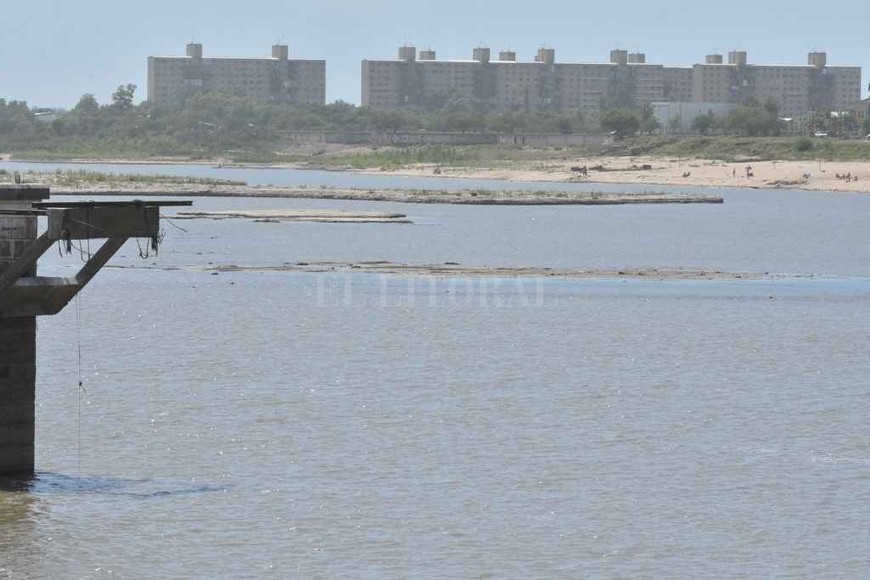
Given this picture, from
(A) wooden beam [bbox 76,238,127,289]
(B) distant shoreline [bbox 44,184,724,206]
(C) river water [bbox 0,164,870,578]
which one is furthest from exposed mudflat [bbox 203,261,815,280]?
(B) distant shoreline [bbox 44,184,724,206]

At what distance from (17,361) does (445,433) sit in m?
8.62

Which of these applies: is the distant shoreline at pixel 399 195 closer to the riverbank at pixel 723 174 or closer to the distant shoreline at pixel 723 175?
the distant shoreline at pixel 723 175

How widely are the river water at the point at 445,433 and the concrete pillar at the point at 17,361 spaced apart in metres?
0.85

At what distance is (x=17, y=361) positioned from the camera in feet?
76.2

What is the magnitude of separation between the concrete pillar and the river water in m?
0.85

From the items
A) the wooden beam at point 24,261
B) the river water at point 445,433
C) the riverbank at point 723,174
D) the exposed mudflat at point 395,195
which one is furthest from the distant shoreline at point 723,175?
the wooden beam at point 24,261

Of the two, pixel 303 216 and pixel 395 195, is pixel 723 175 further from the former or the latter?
pixel 303 216

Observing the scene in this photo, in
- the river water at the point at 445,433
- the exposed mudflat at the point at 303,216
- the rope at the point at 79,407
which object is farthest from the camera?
the exposed mudflat at the point at 303,216

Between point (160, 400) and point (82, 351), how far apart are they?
839cm

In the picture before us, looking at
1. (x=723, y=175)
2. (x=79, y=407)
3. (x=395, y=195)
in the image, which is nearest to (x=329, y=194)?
(x=395, y=195)

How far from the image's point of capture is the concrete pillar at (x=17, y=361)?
22672 mm

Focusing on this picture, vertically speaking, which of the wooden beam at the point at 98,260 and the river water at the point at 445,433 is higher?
the wooden beam at the point at 98,260

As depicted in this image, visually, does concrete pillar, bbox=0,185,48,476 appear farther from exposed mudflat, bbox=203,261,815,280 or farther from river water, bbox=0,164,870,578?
exposed mudflat, bbox=203,261,815,280

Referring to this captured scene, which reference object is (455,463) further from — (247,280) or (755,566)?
(247,280)
